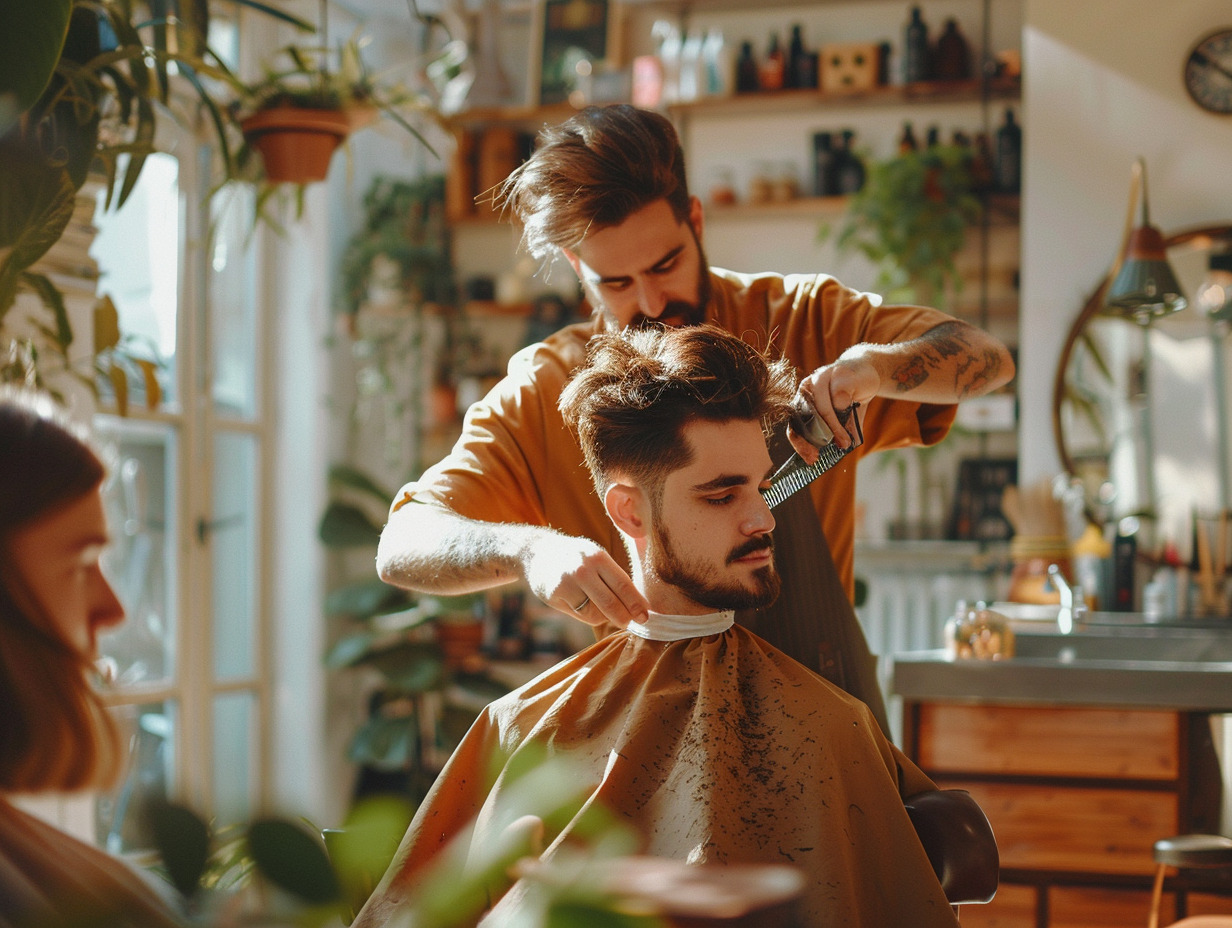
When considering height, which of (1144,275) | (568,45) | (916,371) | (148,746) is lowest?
(148,746)

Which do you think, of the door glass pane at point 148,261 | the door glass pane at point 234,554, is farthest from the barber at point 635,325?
the door glass pane at point 234,554

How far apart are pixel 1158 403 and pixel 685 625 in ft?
9.24

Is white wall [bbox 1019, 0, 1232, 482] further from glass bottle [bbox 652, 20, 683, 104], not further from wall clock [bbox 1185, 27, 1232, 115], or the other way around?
glass bottle [bbox 652, 20, 683, 104]

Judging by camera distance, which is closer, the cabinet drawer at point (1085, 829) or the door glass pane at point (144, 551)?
the cabinet drawer at point (1085, 829)

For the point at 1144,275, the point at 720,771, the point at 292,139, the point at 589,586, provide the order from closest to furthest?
the point at 589,586 → the point at 720,771 → the point at 292,139 → the point at 1144,275

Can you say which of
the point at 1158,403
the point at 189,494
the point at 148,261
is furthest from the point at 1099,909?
the point at 148,261

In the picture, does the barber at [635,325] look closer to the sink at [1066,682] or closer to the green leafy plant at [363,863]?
the sink at [1066,682]

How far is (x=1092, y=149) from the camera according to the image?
379cm

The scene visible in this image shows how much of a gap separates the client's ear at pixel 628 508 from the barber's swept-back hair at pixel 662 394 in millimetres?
Answer: 18

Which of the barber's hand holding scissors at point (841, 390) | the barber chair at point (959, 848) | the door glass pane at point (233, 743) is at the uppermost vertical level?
the barber's hand holding scissors at point (841, 390)

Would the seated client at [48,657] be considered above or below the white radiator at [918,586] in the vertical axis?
above

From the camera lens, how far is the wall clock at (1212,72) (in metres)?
3.65

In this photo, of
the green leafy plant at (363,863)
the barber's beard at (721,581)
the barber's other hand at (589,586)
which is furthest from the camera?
the barber's beard at (721,581)

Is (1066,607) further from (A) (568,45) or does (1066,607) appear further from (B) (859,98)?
(A) (568,45)
